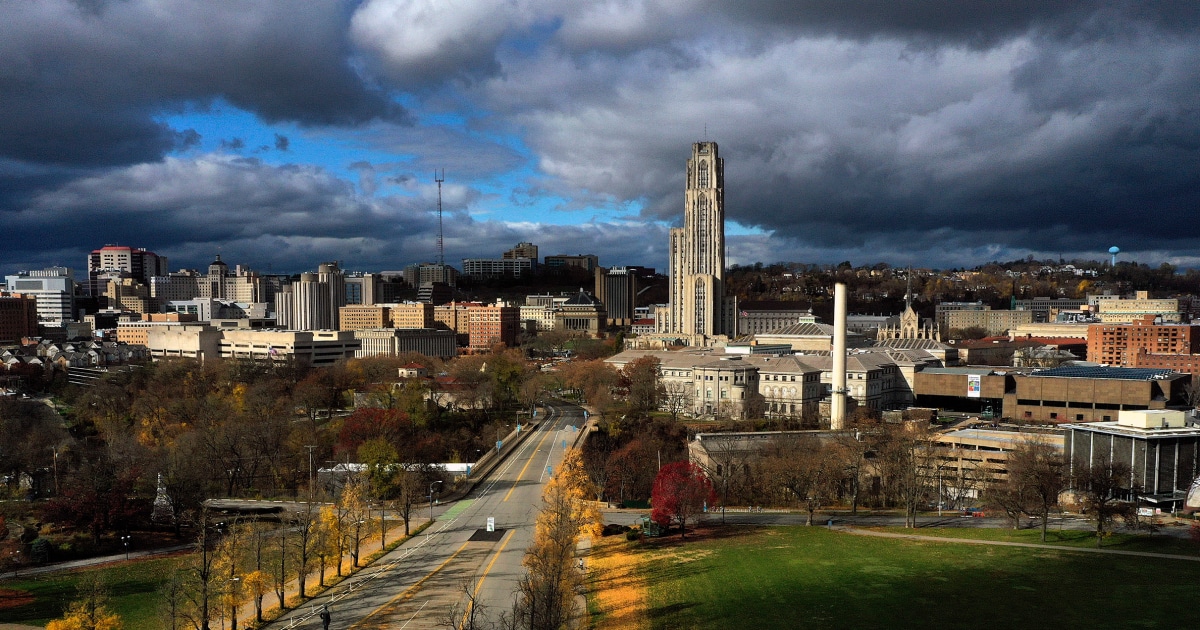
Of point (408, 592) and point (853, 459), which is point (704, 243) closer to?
point (853, 459)

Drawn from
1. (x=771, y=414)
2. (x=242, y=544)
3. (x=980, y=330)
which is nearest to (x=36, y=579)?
(x=242, y=544)

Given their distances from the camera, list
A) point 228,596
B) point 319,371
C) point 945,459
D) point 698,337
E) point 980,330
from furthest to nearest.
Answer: point 980,330 → point 698,337 → point 319,371 → point 945,459 → point 228,596

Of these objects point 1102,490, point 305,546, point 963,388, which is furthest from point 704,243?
point 305,546

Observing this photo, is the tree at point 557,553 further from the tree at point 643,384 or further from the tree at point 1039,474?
the tree at point 643,384

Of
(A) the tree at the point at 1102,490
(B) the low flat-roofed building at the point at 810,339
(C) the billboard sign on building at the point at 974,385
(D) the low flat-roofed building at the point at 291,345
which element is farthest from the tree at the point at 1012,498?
(D) the low flat-roofed building at the point at 291,345

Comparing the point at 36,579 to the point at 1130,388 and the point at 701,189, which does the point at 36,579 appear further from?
the point at 701,189

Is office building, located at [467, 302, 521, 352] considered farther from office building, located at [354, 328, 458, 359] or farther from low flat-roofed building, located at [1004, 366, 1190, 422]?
low flat-roofed building, located at [1004, 366, 1190, 422]
